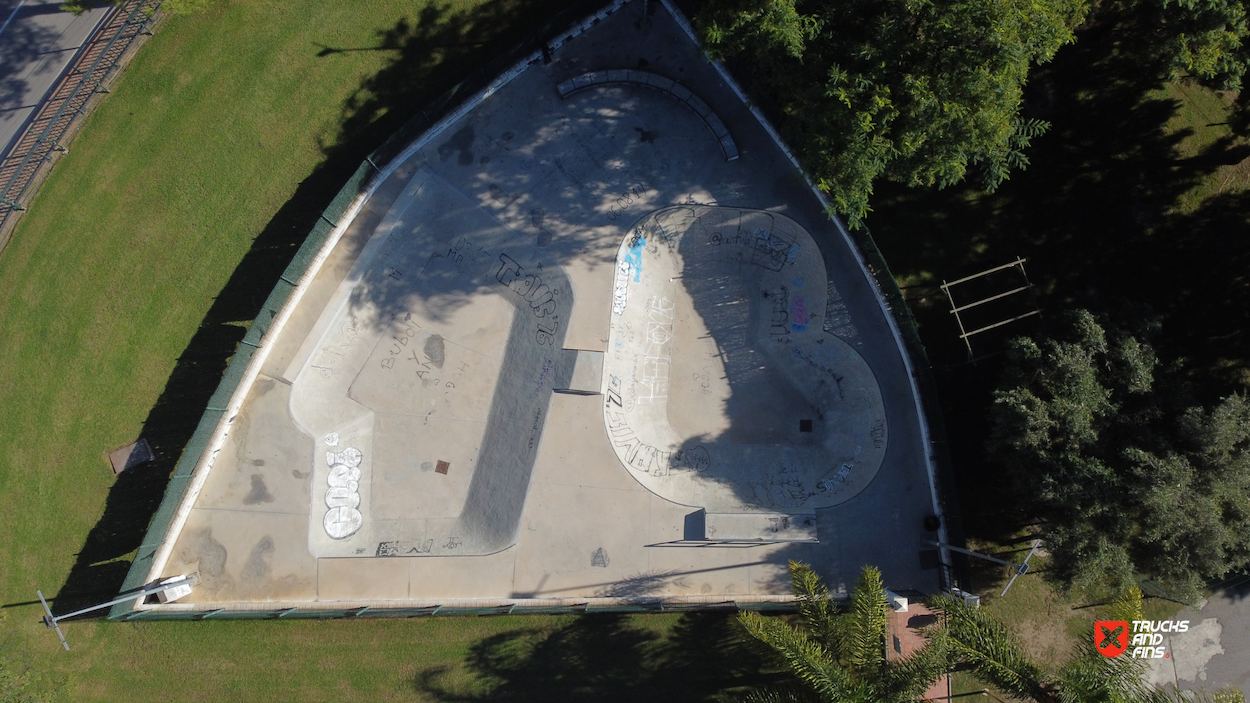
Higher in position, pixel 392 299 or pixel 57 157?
pixel 57 157

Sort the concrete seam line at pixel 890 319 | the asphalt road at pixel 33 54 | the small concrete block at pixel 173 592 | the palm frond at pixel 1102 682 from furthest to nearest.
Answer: the asphalt road at pixel 33 54 → the concrete seam line at pixel 890 319 → the small concrete block at pixel 173 592 → the palm frond at pixel 1102 682

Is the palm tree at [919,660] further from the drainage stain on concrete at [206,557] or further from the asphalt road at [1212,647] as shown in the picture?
the drainage stain on concrete at [206,557]

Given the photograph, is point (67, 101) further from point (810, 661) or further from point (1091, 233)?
point (1091, 233)

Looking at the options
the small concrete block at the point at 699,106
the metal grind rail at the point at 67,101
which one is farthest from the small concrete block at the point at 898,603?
the metal grind rail at the point at 67,101

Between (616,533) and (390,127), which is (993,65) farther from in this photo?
(390,127)

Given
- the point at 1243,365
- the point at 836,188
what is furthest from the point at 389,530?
the point at 1243,365

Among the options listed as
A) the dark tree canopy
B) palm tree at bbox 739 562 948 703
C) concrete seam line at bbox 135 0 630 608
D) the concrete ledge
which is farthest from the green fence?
the concrete ledge

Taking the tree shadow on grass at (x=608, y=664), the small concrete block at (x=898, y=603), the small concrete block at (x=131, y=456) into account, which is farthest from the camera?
the small concrete block at (x=131, y=456)
